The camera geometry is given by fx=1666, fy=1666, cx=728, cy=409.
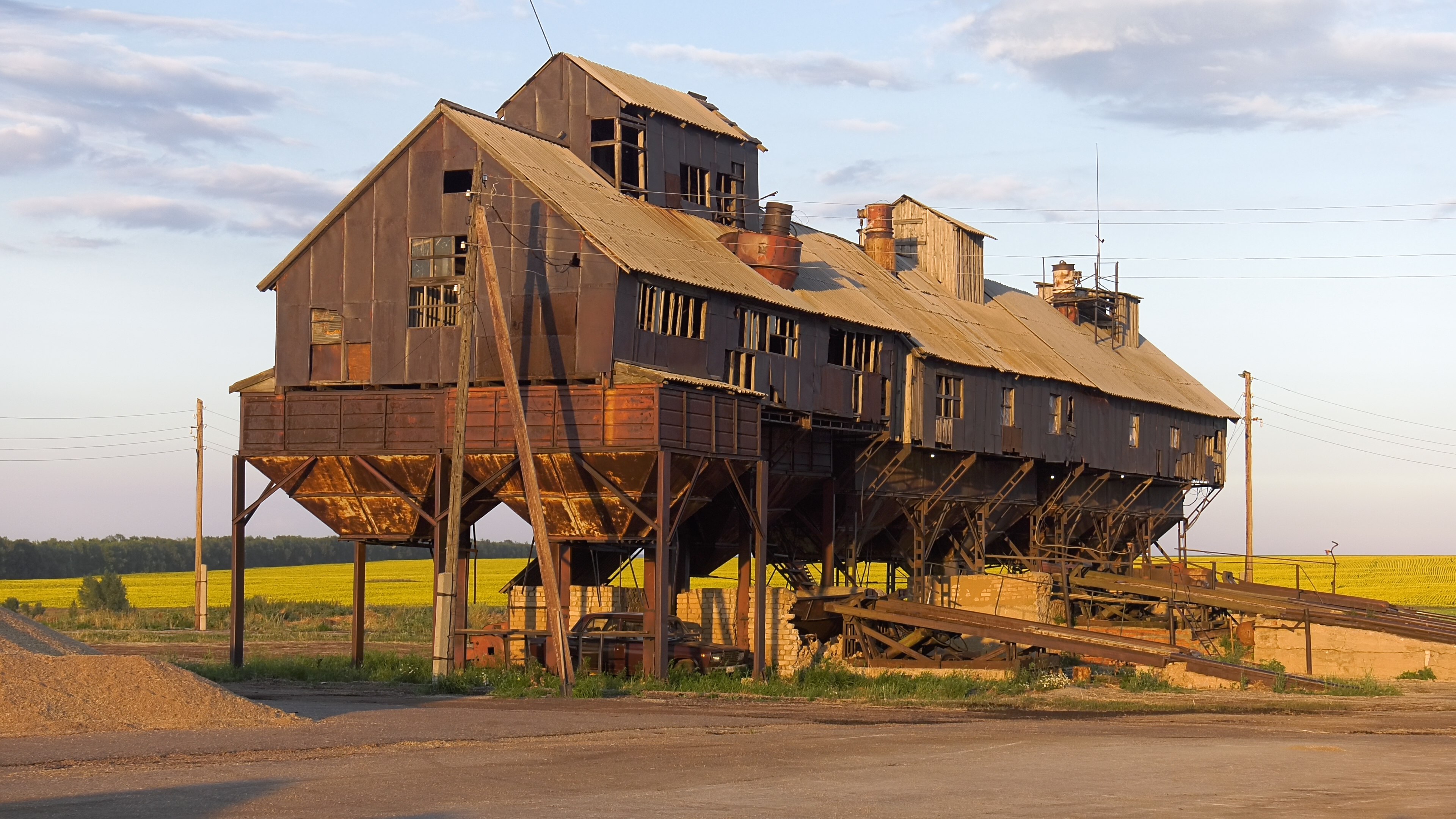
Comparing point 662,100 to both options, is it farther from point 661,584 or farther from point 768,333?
point 661,584

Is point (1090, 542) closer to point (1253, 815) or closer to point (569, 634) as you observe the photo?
point (569, 634)

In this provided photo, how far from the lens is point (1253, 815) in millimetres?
16156

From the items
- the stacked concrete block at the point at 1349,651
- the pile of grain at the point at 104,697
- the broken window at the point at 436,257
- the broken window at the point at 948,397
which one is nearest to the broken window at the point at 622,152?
the broken window at the point at 436,257

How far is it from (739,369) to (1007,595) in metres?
14.1

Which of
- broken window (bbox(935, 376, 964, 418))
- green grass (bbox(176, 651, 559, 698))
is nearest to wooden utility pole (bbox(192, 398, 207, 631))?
green grass (bbox(176, 651, 559, 698))

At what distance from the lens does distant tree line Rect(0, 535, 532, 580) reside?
128 m

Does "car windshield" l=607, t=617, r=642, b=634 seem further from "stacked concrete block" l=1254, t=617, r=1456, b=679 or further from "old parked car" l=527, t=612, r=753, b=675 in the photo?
"stacked concrete block" l=1254, t=617, r=1456, b=679

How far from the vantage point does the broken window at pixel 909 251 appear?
57125mm

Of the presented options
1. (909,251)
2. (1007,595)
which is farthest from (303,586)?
(1007,595)

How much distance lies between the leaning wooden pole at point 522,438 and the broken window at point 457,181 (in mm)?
2048

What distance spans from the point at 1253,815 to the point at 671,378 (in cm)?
2015

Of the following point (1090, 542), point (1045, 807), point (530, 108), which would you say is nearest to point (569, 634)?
point (530, 108)

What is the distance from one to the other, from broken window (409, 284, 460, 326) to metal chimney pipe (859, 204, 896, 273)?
2032 cm

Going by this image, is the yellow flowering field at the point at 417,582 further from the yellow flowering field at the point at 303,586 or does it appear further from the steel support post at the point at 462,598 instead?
the steel support post at the point at 462,598
